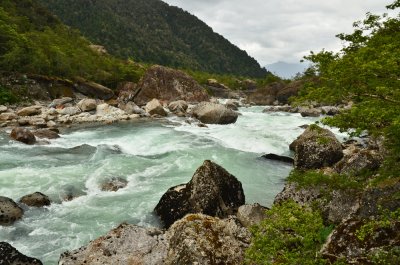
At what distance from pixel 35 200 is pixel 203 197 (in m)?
6.46

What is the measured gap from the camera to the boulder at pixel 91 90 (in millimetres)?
50312

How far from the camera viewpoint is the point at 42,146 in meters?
23.2

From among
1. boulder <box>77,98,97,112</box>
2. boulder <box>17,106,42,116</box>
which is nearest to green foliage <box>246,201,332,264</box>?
boulder <box>17,106,42,116</box>

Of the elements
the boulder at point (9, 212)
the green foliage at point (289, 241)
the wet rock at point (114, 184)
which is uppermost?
the green foliage at point (289, 241)

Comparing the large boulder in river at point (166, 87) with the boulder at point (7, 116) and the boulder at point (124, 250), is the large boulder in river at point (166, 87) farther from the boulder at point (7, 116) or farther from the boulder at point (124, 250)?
the boulder at point (124, 250)

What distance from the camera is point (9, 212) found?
12.5m

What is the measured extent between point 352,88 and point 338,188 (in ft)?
13.4

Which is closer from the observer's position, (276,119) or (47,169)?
(47,169)

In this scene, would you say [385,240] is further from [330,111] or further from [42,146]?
[330,111]

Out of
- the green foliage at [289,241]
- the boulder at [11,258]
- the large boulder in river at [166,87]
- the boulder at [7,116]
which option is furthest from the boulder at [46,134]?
the green foliage at [289,241]

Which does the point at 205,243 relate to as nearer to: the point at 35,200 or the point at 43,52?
the point at 35,200

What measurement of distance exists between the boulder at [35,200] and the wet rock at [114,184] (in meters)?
2.54

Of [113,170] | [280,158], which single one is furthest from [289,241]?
[280,158]

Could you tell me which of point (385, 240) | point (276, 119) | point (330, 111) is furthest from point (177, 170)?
point (330, 111)
